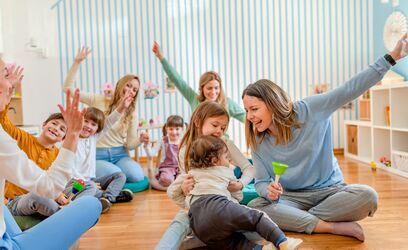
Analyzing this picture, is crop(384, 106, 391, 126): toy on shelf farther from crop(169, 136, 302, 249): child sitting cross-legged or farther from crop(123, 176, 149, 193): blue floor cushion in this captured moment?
crop(169, 136, 302, 249): child sitting cross-legged

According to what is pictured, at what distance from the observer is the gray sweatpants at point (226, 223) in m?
1.54

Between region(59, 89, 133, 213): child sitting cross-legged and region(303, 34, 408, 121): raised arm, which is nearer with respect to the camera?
region(303, 34, 408, 121): raised arm

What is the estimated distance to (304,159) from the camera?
196 cm

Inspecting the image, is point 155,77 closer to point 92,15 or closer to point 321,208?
point 92,15

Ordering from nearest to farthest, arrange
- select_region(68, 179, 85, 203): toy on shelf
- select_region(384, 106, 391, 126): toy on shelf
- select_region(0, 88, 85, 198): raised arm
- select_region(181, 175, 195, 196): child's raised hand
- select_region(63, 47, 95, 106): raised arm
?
1. select_region(0, 88, 85, 198): raised arm
2. select_region(181, 175, 195, 196): child's raised hand
3. select_region(68, 179, 85, 203): toy on shelf
4. select_region(63, 47, 95, 106): raised arm
5. select_region(384, 106, 391, 126): toy on shelf

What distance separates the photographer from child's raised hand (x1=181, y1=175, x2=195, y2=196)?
5.90 feet

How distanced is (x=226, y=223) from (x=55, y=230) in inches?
25.2

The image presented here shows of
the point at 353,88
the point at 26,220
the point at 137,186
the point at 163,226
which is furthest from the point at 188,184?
the point at 137,186

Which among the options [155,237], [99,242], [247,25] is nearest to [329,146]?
[155,237]

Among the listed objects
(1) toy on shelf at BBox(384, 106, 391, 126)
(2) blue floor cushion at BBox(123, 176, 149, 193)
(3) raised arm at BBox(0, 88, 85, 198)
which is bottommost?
(2) blue floor cushion at BBox(123, 176, 149, 193)

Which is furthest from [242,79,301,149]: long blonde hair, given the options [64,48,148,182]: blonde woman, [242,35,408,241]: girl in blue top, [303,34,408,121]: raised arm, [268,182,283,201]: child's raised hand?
[64,48,148,182]: blonde woman

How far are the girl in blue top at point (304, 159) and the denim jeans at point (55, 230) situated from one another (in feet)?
2.64

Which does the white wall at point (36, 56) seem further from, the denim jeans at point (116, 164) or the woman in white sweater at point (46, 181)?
the woman in white sweater at point (46, 181)

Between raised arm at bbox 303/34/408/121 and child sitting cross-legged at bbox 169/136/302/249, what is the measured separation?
51 centimetres
